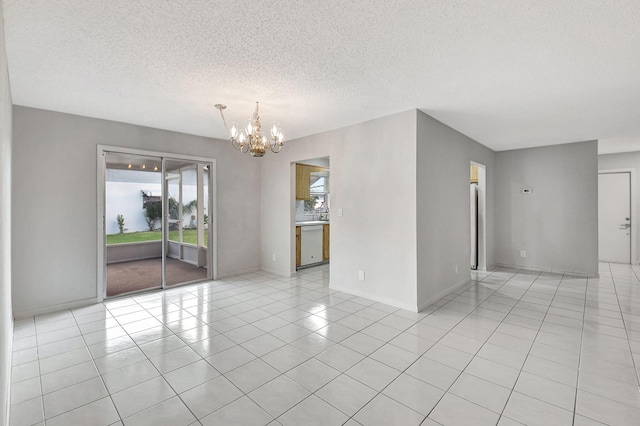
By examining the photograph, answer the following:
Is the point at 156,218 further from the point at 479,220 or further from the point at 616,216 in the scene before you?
the point at 616,216

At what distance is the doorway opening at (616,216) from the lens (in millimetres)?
6637

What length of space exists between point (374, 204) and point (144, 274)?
4.31m

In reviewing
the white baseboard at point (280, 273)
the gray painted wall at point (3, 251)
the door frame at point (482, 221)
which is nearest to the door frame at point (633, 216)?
the door frame at point (482, 221)

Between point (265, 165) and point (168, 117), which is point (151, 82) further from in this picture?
point (265, 165)

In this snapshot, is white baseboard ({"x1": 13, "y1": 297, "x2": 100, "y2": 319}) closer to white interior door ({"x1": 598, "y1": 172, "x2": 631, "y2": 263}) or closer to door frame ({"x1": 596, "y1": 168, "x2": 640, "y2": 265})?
white interior door ({"x1": 598, "y1": 172, "x2": 631, "y2": 263})

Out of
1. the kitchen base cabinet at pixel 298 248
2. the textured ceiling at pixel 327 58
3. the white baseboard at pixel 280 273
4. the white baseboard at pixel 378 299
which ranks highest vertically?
the textured ceiling at pixel 327 58

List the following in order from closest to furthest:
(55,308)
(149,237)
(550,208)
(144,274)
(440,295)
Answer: (55,308) → (440,295) → (149,237) → (144,274) → (550,208)

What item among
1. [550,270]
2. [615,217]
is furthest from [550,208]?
[615,217]

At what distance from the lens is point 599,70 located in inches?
104

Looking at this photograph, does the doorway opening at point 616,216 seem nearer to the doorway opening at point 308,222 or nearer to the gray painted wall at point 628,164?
the gray painted wall at point 628,164

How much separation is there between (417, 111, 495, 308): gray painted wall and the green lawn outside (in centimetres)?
377

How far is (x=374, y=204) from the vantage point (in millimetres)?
4184

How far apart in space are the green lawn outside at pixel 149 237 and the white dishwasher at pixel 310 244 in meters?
1.89

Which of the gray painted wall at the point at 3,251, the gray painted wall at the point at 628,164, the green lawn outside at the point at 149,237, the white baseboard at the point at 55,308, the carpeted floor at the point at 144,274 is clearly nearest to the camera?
the gray painted wall at the point at 3,251
